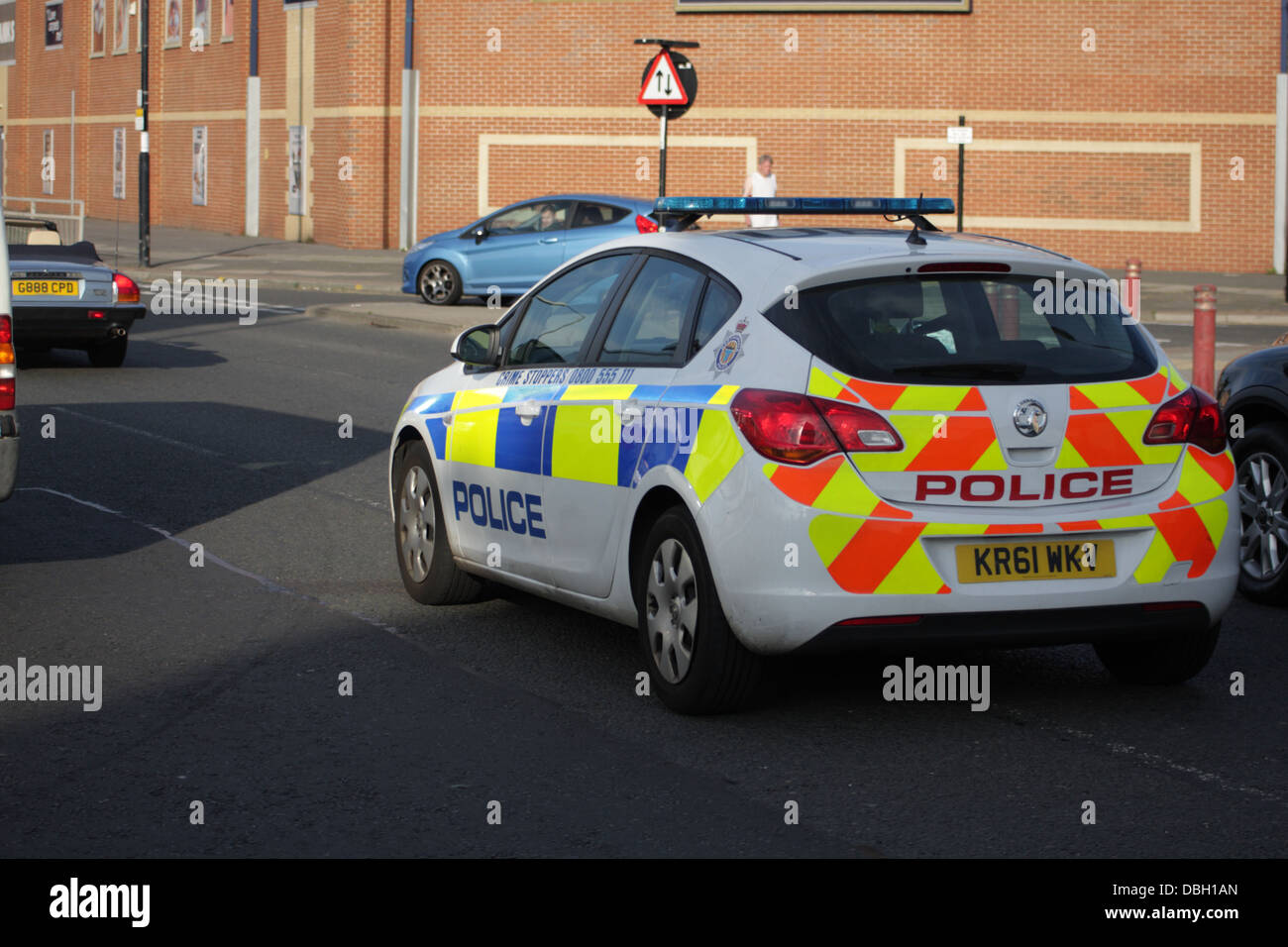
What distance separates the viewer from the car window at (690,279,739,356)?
20.9ft

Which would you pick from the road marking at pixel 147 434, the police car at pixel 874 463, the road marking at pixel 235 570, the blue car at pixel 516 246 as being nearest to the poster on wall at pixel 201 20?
the blue car at pixel 516 246

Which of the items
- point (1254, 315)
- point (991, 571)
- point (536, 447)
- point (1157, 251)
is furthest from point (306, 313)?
point (991, 571)

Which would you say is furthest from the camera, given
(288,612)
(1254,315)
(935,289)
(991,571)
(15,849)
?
(1254,315)

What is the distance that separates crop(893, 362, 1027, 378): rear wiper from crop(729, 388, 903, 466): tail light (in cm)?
23

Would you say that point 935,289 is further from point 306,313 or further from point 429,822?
point 306,313

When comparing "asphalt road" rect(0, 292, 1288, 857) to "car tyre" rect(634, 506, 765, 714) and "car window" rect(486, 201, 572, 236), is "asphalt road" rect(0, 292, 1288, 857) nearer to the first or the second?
"car tyre" rect(634, 506, 765, 714)

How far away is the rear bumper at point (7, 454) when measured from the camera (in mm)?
8367

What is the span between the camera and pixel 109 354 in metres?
18.6

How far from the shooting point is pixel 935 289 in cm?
629

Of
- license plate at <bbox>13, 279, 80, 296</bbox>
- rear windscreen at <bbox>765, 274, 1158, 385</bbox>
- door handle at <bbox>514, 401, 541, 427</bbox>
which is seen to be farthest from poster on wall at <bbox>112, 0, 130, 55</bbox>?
rear windscreen at <bbox>765, 274, 1158, 385</bbox>

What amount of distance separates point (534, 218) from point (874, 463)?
21.6 m

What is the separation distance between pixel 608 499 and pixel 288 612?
6.48 feet

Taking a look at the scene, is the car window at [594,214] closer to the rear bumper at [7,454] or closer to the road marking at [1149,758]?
the rear bumper at [7,454]

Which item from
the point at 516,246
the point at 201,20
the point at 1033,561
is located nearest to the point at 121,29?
the point at 201,20
